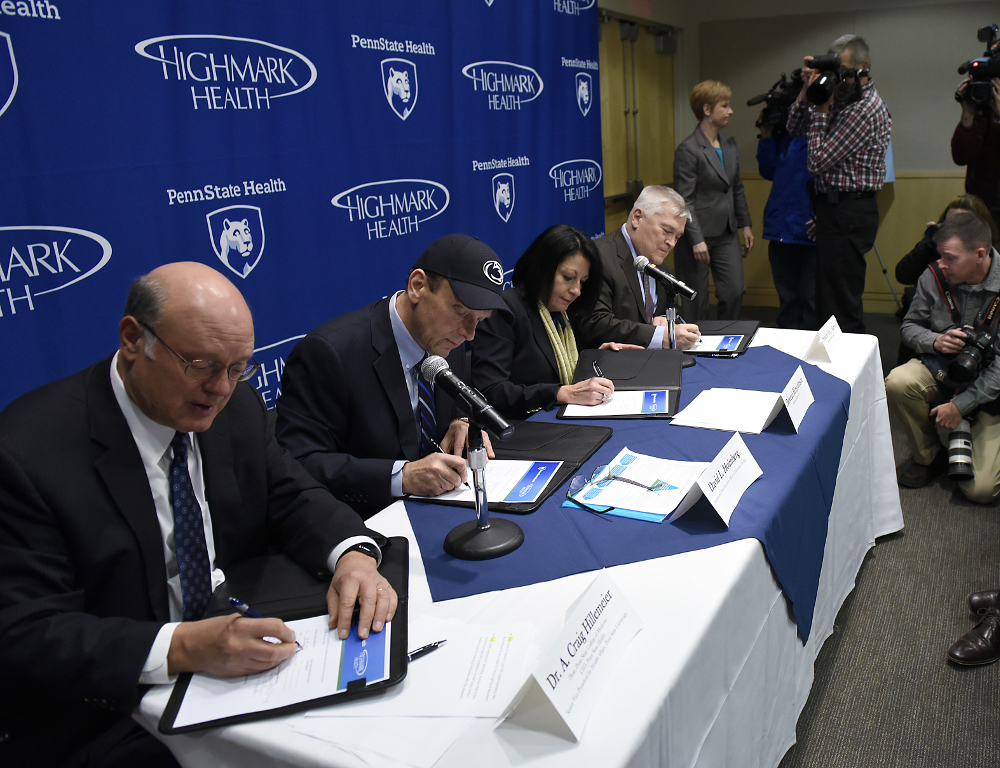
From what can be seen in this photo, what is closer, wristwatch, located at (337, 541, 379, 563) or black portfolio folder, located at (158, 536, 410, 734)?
black portfolio folder, located at (158, 536, 410, 734)

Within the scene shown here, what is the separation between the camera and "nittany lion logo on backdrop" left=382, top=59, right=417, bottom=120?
3.10 m

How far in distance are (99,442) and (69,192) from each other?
1206 mm

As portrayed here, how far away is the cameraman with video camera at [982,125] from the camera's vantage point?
144 inches

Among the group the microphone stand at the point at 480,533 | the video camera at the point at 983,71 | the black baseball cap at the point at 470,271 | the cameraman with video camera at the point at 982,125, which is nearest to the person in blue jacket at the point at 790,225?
the cameraman with video camera at the point at 982,125

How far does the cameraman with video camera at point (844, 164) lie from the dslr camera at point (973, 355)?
130cm

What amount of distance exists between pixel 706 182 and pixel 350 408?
11.7ft

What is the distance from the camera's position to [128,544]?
1187 mm

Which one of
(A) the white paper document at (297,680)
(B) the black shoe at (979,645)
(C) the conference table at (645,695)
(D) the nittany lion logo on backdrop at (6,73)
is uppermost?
(D) the nittany lion logo on backdrop at (6,73)

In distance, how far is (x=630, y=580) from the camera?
4.24 feet

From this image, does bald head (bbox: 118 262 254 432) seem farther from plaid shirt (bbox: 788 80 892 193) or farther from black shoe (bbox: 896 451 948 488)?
plaid shirt (bbox: 788 80 892 193)

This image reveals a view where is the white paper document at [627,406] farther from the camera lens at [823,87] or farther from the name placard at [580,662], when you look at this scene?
the camera lens at [823,87]

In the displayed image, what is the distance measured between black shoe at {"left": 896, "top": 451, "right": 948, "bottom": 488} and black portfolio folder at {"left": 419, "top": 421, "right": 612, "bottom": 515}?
6.07 ft

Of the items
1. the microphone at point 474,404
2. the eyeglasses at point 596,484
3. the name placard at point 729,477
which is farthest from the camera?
the eyeglasses at point 596,484

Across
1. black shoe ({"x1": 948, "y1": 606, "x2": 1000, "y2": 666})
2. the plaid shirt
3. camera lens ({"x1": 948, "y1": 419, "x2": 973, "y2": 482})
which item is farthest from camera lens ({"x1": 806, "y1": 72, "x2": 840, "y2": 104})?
black shoe ({"x1": 948, "y1": 606, "x2": 1000, "y2": 666})
